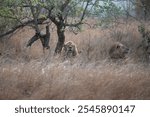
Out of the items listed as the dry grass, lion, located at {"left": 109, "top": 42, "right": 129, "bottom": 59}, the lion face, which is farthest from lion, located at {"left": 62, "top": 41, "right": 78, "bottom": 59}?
the dry grass

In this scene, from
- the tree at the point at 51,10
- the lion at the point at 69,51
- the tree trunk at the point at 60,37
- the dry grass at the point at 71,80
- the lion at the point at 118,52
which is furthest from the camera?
the lion at the point at 118,52

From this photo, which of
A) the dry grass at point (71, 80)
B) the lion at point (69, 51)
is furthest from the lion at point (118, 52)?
the dry grass at point (71, 80)

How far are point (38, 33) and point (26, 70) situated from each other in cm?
353

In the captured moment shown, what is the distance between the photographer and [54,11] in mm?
10828

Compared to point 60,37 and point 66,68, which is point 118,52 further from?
point 66,68

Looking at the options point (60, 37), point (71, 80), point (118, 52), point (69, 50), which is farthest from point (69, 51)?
point (71, 80)

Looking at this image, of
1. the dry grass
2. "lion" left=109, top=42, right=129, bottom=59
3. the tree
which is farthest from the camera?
"lion" left=109, top=42, right=129, bottom=59

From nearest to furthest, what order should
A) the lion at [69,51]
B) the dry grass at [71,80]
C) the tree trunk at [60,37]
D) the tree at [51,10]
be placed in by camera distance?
the dry grass at [71,80]
the tree at [51,10]
the lion at [69,51]
the tree trunk at [60,37]

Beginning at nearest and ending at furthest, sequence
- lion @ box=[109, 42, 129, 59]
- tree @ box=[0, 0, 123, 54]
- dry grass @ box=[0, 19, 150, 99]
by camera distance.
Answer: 1. dry grass @ box=[0, 19, 150, 99]
2. tree @ box=[0, 0, 123, 54]
3. lion @ box=[109, 42, 129, 59]

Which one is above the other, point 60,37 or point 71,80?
point 60,37

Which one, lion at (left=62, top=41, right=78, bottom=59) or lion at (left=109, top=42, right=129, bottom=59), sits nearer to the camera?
lion at (left=62, top=41, right=78, bottom=59)

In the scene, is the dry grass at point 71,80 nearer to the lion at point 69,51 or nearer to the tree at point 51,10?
the lion at point 69,51

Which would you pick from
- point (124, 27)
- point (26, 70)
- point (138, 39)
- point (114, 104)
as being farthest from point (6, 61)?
point (124, 27)

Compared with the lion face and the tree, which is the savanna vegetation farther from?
the lion face
